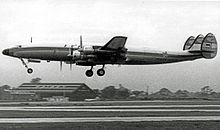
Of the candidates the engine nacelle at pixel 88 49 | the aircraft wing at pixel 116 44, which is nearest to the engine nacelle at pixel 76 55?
the engine nacelle at pixel 88 49

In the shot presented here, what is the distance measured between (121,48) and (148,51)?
12.0 ft

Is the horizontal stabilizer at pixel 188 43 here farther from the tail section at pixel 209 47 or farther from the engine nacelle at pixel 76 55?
the engine nacelle at pixel 76 55

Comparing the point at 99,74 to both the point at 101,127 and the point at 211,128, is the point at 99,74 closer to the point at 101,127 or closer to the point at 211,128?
the point at 101,127

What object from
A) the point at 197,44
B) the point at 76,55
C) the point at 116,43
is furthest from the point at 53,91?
the point at 116,43

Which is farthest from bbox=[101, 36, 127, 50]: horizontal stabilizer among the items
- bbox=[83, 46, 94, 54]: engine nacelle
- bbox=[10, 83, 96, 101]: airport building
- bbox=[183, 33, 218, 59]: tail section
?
bbox=[10, 83, 96, 101]: airport building

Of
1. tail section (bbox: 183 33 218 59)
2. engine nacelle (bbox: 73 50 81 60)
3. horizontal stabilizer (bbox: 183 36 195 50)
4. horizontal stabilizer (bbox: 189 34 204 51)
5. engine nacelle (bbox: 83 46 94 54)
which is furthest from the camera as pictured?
horizontal stabilizer (bbox: 183 36 195 50)

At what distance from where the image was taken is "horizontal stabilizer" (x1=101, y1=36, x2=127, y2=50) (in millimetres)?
31281

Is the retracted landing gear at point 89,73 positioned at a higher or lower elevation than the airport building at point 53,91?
higher

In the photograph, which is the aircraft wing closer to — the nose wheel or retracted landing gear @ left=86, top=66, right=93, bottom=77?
the nose wheel

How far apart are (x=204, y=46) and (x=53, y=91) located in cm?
4170

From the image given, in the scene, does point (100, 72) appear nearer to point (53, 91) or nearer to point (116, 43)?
point (116, 43)

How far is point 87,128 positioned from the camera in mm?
25516

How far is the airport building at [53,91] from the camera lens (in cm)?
7371

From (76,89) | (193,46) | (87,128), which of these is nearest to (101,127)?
(87,128)
